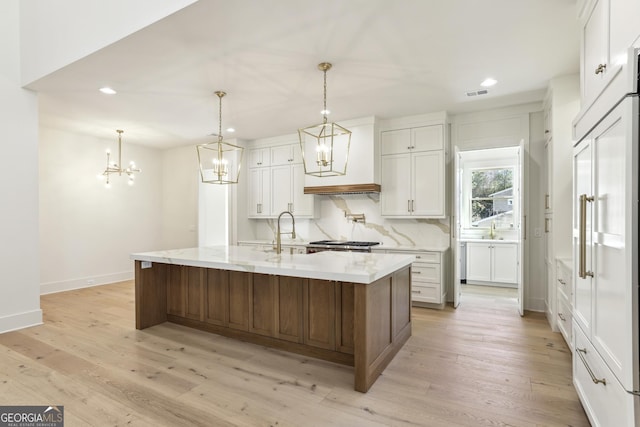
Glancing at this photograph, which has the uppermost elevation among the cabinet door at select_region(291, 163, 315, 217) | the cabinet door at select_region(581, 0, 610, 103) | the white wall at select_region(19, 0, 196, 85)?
the white wall at select_region(19, 0, 196, 85)

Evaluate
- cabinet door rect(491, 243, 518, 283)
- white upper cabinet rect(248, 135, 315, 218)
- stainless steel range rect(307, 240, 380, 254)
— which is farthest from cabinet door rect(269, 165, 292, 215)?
cabinet door rect(491, 243, 518, 283)

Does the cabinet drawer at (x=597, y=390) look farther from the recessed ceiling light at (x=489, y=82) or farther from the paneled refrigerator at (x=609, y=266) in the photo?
the recessed ceiling light at (x=489, y=82)

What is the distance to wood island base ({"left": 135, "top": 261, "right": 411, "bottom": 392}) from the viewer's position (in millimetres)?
Result: 2478

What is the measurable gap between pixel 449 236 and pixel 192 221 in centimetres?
501

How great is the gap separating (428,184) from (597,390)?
323 centimetres

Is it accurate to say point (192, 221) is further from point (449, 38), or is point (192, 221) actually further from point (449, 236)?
point (449, 38)

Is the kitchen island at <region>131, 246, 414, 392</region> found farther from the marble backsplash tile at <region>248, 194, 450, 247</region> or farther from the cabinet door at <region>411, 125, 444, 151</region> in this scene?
the cabinet door at <region>411, 125, 444, 151</region>

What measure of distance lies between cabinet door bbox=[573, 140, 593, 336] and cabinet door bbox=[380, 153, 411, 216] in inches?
104

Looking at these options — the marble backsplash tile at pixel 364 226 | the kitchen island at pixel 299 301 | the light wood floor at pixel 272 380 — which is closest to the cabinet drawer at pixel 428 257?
the marble backsplash tile at pixel 364 226

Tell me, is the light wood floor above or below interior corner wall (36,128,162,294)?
below

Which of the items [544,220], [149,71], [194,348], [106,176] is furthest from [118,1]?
[544,220]

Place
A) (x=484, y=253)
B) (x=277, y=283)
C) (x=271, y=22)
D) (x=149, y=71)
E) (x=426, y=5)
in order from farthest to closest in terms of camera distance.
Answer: (x=484, y=253), (x=149, y=71), (x=277, y=283), (x=271, y=22), (x=426, y=5)

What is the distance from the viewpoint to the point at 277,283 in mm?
3076

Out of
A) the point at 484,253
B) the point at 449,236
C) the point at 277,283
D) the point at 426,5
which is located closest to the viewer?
the point at 426,5
